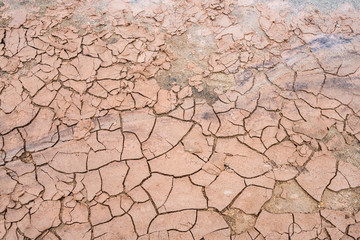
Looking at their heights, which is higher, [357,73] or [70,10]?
[70,10]

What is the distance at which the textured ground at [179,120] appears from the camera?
7.42 feet

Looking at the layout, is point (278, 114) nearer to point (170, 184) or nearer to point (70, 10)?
point (170, 184)

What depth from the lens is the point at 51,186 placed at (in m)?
2.36

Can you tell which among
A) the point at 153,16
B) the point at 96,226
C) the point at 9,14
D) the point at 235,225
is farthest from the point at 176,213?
the point at 9,14

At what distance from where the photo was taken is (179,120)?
8.61ft

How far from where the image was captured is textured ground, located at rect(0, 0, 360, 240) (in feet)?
7.42

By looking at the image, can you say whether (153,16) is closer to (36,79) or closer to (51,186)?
(36,79)

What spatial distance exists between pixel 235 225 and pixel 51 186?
1.52m

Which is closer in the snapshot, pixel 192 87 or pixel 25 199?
pixel 25 199

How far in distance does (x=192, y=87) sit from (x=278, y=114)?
85 cm

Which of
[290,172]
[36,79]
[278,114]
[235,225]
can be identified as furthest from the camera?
[36,79]

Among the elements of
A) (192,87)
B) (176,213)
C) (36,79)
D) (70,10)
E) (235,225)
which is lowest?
(235,225)

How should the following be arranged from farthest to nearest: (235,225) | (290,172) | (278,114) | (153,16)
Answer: (153,16) < (278,114) < (290,172) < (235,225)

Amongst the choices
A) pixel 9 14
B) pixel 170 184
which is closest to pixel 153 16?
pixel 9 14
